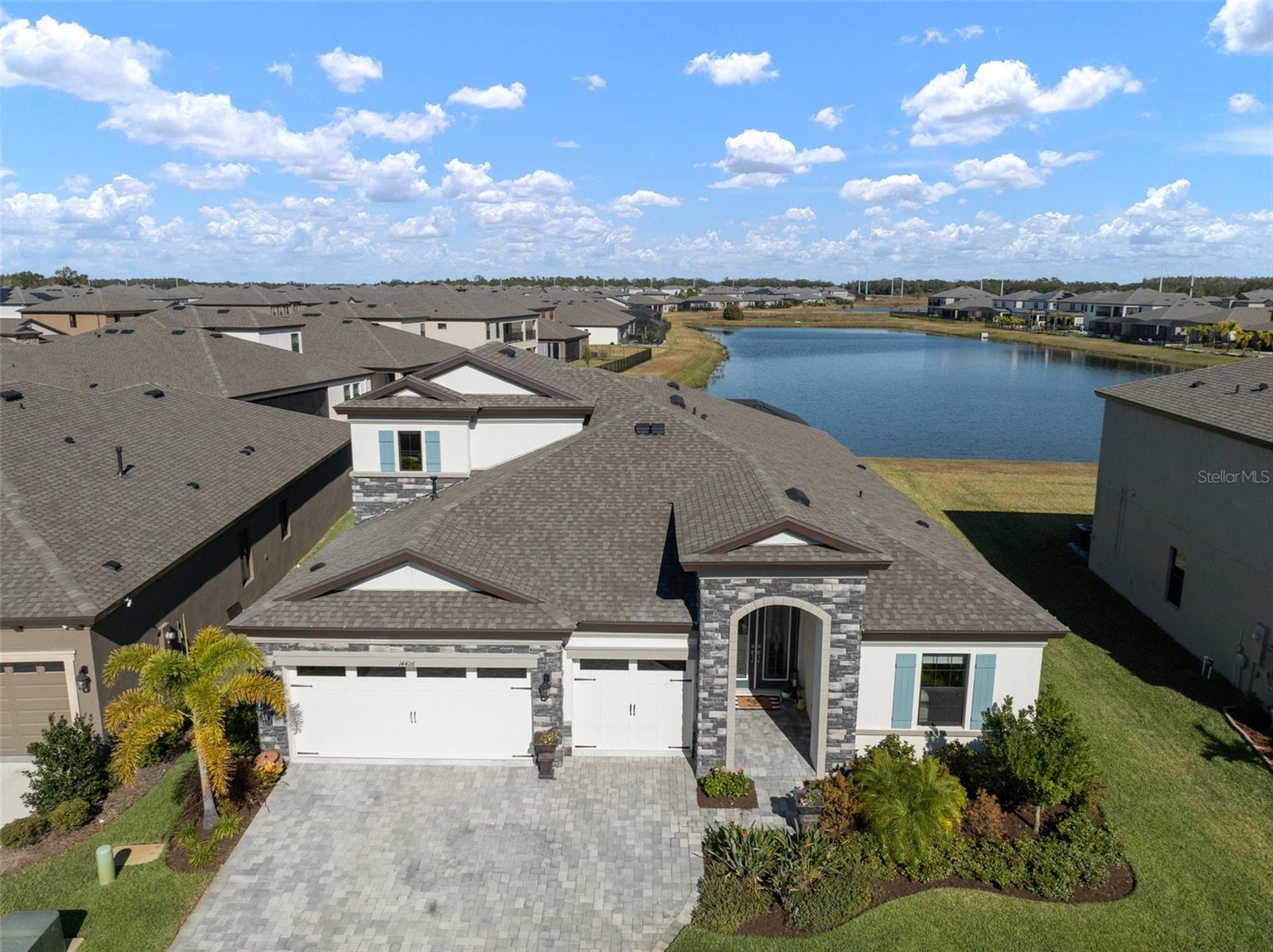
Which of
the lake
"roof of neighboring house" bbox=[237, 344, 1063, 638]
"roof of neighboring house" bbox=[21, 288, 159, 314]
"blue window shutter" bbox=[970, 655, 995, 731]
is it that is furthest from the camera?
"roof of neighboring house" bbox=[21, 288, 159, 314]

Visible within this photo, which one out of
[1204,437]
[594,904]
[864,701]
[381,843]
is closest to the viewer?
[594,904]

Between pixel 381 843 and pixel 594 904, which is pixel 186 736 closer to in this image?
pixel 381 843

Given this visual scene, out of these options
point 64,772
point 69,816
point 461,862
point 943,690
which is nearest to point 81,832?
point 69,816

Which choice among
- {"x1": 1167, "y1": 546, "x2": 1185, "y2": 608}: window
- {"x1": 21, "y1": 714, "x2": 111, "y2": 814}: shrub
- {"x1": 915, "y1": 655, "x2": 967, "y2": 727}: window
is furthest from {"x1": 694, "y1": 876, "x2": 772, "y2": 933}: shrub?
{"x1": 1167, "y1": 546, "x2": 1185, "y2": 608}: window

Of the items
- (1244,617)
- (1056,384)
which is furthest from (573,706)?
(1056,384)

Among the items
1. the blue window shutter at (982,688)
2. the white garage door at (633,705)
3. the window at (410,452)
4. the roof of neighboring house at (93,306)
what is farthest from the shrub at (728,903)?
the roof of neighboring house at (93,306)

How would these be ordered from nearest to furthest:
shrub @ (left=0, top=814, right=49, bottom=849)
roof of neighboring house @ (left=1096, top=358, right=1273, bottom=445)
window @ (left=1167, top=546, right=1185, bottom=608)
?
shrub @ (left=0, top=814, right=49, bottom=849) < roof of neighboring house @ (left=1096, top=358, right=1273, bottom=445) < window @ (left=1167, top=546, right=1185, bottom=608)

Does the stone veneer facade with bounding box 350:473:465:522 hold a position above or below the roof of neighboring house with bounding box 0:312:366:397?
below

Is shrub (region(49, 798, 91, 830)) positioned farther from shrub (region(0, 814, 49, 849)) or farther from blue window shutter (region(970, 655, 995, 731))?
blue window shutter (region(970, 655, 995, 731))
